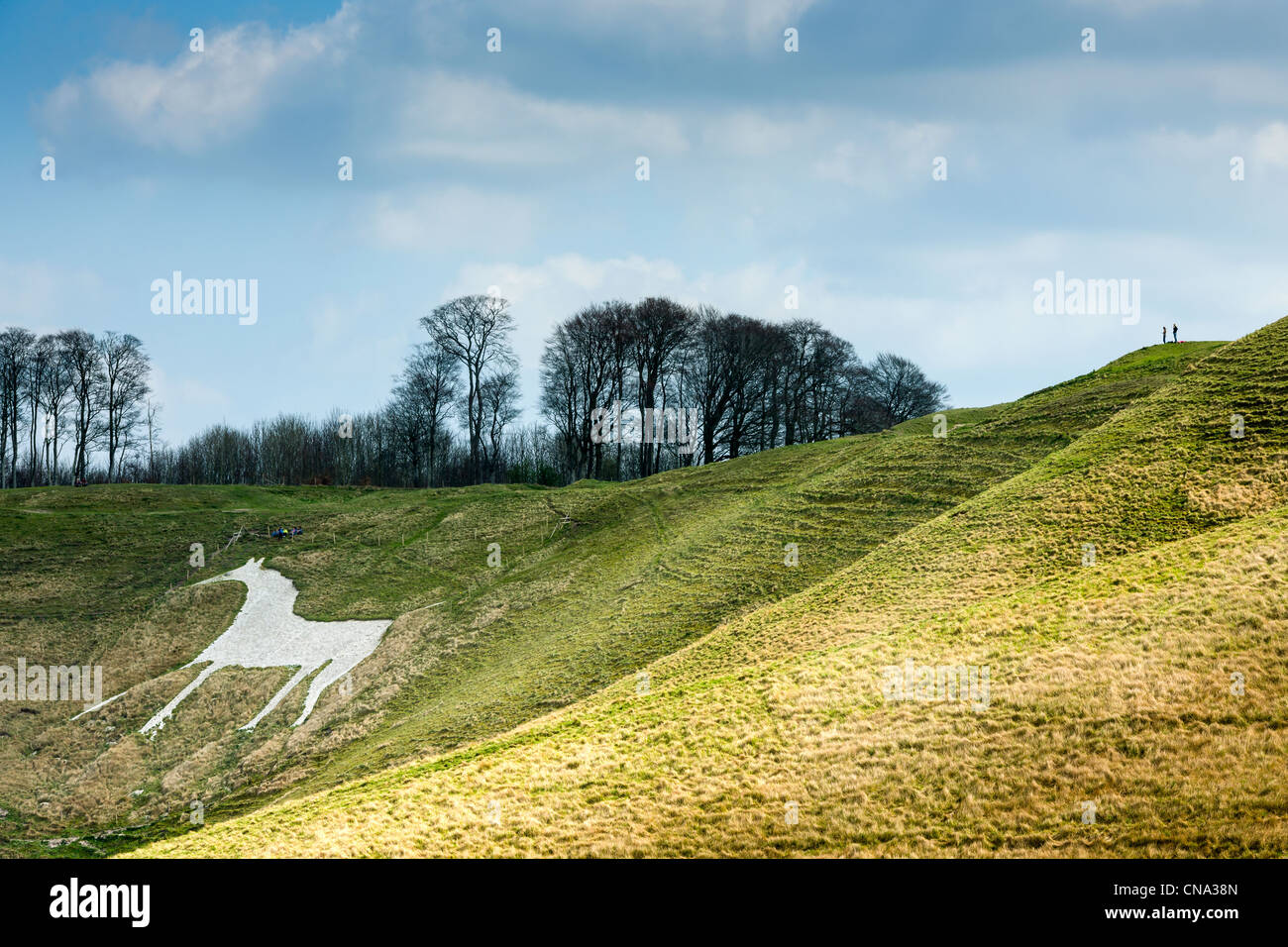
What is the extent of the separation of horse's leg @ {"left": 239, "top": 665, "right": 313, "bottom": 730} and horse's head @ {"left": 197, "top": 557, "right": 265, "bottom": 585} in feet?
38.6

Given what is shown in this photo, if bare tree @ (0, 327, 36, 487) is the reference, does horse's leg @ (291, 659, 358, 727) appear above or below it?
below

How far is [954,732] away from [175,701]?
27.1 m

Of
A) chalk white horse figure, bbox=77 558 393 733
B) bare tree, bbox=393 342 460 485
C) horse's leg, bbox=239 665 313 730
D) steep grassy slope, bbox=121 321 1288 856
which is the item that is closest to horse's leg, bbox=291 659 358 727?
chalk white horse figure, bbox=77 558 393 733

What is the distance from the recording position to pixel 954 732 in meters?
14.4

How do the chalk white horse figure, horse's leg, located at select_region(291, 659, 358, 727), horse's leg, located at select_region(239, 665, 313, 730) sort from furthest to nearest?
the chalk white horse figure → horse's leg, located at select_region(291, 659, 358, 727) → horse's leg, located at select_region(239, 665, 313, 730)

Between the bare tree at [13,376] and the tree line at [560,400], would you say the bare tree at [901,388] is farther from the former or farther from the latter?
the bare tree at [13,376]

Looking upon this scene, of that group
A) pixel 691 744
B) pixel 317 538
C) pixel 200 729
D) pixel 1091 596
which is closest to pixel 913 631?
pixel 1091 596

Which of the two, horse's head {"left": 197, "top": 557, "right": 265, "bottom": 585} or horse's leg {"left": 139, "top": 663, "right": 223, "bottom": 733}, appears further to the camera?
horse's head {"left": 197, "top": 557, "right": 265, "bottom": 585}

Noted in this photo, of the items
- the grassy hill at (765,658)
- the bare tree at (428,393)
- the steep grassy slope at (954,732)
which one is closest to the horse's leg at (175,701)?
the grassy hill at (765,658)

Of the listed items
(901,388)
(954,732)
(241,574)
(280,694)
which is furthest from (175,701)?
(901,388)

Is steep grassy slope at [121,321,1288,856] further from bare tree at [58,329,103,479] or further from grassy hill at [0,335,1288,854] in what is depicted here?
bare tree at [58,329,103,479]

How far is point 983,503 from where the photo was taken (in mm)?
29500

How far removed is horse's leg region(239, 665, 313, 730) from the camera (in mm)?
27923
